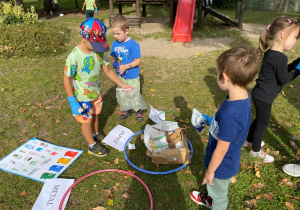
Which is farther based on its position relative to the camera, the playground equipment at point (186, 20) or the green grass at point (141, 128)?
the playground equipment at point (186, 20)

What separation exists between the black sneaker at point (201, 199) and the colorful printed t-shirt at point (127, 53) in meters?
2.47

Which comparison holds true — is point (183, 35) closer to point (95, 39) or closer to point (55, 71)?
point (55, 71)

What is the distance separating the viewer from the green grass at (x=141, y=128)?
305 centimetres

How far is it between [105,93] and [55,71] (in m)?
2.36

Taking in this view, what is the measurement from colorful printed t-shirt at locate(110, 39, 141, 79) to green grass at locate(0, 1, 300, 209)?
1.09 meters

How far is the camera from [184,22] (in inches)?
412

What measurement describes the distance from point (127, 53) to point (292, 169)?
3.43 metres

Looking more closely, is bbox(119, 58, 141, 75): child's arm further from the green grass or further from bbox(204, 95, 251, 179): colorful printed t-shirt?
bbox(204, 95, 251, 179): colorful printed t-shirt

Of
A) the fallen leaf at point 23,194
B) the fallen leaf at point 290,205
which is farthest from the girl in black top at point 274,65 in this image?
the fallen leaf at point 23,194

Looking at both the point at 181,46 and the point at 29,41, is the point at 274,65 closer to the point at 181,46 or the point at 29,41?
the point at 181,46

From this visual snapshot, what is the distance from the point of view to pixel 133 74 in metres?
4.27

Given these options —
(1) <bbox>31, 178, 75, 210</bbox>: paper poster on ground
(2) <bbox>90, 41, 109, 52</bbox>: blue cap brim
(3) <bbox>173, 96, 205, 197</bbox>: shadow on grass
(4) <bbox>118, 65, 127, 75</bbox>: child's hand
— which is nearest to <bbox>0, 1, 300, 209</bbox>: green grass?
(3) <bbox>173, 96, 205, 197</bbox>: shadow on grass

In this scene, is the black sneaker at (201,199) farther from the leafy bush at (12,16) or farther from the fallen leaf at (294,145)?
the leafy bush at (12,16)

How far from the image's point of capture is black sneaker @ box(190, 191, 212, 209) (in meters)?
2.83
